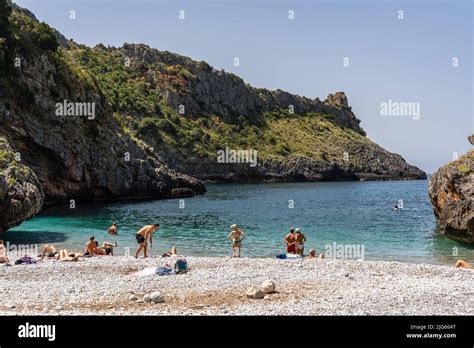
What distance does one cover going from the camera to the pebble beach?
14586 mm

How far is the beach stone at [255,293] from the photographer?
16219mm

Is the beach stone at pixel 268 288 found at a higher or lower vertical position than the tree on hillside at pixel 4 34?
lower

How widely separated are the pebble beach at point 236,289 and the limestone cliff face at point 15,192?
1162 cm

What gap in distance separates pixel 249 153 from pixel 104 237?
12231 cm

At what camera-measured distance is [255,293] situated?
16281mm

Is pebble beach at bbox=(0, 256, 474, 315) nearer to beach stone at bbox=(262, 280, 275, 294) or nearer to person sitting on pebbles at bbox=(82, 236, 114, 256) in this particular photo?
beach stone at bbox=(262, 280, 275, 294)

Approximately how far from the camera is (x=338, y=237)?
4166cm

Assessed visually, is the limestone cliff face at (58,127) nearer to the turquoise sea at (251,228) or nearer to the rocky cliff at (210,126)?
the turquoise sea at (251,228)

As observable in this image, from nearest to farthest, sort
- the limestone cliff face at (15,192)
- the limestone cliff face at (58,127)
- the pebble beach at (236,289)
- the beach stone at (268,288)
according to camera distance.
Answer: the pebble beach at (236,289) → the beach stone at (268,288) → the limestone cliff face at (15,192) → the limestone cliff face at (58,127)

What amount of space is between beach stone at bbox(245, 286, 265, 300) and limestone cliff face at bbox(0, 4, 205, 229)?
4313 centimetres

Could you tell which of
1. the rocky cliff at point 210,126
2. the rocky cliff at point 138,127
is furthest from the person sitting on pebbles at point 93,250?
the rocky cliff at point 210,126

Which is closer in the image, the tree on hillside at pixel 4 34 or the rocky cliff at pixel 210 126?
the tree on hillside at pixel 4 34
